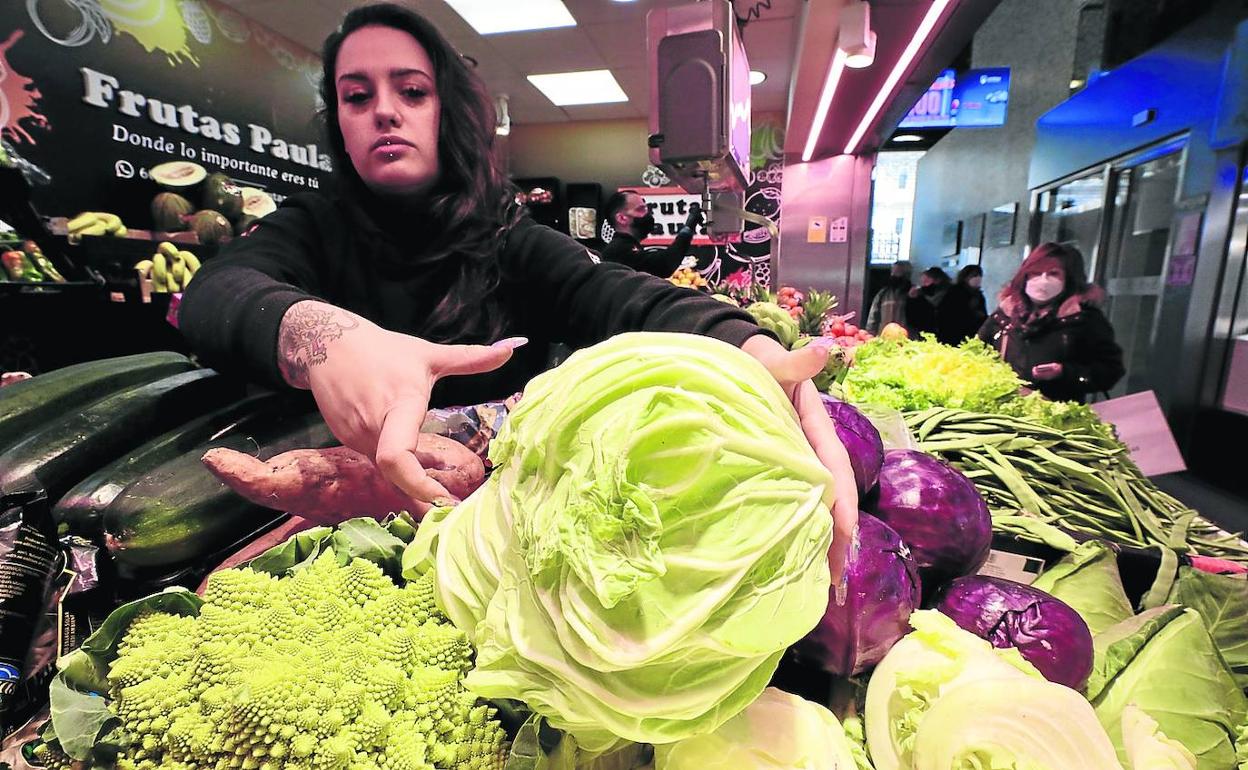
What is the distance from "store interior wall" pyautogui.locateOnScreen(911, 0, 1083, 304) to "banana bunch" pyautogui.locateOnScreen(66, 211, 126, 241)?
33.1 ft

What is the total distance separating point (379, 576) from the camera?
63cm

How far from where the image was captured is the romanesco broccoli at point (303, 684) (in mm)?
498

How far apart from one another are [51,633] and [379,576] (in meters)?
0.60

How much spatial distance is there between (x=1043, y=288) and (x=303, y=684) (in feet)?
14.2

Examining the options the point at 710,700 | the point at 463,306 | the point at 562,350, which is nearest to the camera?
the point at 710,700

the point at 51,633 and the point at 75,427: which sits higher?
the point at 75,427

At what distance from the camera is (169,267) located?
3.58m

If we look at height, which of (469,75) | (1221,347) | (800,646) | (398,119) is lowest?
(1221,347)

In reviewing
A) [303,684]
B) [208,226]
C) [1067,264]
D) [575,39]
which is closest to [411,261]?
[303,684]

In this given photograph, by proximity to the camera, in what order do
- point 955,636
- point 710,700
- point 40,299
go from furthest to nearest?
point 40,299
point 955,636
point 710,700

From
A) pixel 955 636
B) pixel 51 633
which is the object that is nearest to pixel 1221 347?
pixel 955 636

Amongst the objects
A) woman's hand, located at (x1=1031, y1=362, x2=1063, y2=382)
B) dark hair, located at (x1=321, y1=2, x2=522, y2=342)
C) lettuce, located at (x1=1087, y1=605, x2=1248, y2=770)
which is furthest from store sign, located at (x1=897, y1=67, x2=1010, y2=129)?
lettuce, located at (x1=1087, y1=605, x2=1248, y2=770)

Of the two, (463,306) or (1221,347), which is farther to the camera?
(1221,347)

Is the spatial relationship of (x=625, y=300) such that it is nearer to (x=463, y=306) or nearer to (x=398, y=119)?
(x=463, y=306)
